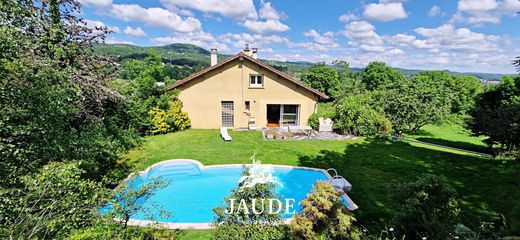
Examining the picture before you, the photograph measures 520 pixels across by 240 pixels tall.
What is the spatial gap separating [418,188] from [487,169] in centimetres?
871

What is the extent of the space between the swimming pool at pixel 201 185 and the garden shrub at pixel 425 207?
2460 mm

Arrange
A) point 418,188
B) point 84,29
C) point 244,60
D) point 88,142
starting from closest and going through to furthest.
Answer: point 418,188 → point 88,142 → point 84,29 → point 244,60

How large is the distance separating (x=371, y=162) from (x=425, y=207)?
6859mm

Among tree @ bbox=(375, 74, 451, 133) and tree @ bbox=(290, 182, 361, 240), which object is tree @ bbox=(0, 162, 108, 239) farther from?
tree @ bbox=(375, 74, 451, 133)

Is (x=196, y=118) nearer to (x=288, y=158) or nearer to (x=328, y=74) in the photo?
(x=288, y=158)

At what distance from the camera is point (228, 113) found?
19.2 meters

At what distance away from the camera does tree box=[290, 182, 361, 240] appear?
4980 mm

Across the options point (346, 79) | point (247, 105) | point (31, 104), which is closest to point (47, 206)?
point (31, 104)

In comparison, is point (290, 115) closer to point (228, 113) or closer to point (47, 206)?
point (228, 113)

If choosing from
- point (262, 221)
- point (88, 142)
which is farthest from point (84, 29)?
point (262, 221)

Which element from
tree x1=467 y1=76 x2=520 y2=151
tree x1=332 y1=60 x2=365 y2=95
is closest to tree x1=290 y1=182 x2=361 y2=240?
tree x1=467 y1=76 x2=520 y2=151

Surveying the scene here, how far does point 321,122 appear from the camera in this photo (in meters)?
18.4

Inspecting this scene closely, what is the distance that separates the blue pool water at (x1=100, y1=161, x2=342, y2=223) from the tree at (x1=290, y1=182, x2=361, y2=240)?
3595 mm

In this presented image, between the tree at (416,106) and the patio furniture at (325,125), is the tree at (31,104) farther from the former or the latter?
the tree at (416,106)
